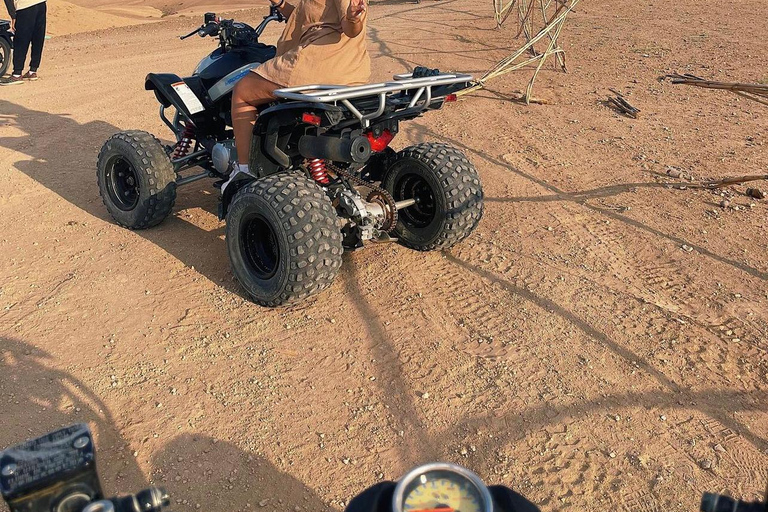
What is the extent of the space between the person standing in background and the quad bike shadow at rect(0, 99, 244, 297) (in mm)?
1463

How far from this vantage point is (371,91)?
3543 millimetres

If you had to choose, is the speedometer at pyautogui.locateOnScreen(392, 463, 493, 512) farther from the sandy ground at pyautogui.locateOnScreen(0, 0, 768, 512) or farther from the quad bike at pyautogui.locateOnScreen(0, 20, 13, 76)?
the quad bike at pyautogui.locateOnScreen(0, 20, 13, 76)

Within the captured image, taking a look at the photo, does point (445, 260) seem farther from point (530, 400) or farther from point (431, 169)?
point (530, 400)

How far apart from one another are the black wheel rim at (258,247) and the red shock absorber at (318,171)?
46cm

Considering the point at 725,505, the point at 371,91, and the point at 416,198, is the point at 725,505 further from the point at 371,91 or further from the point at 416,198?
the point at 416,198

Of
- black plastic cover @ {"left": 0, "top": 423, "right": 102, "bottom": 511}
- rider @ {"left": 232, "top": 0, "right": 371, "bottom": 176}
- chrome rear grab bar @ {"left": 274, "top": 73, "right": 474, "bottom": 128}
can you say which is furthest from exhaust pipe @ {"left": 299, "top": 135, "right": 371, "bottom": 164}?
black plastic cover @ {"left": 0, "top": 423, "right": 102, "bottom": 511}

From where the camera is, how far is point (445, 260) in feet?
14.9

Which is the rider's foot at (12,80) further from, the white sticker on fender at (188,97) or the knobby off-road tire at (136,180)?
the white sticker on fender at (188,97)

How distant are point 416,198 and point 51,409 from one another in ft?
8.46

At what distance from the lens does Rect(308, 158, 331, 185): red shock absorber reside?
4.26 metres

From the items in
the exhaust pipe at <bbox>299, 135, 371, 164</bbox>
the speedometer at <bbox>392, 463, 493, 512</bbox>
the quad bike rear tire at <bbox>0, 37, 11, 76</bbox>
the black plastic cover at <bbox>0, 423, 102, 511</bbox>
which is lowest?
the quad bike rear tire at <bbox>0, 37, 11, 76</bbox>

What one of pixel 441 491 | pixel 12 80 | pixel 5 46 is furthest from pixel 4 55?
pixel 441 491

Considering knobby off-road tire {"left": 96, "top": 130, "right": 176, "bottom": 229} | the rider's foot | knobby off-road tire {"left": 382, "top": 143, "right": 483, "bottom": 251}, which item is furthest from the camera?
the rider's foot

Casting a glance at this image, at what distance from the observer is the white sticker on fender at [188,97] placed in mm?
4992
